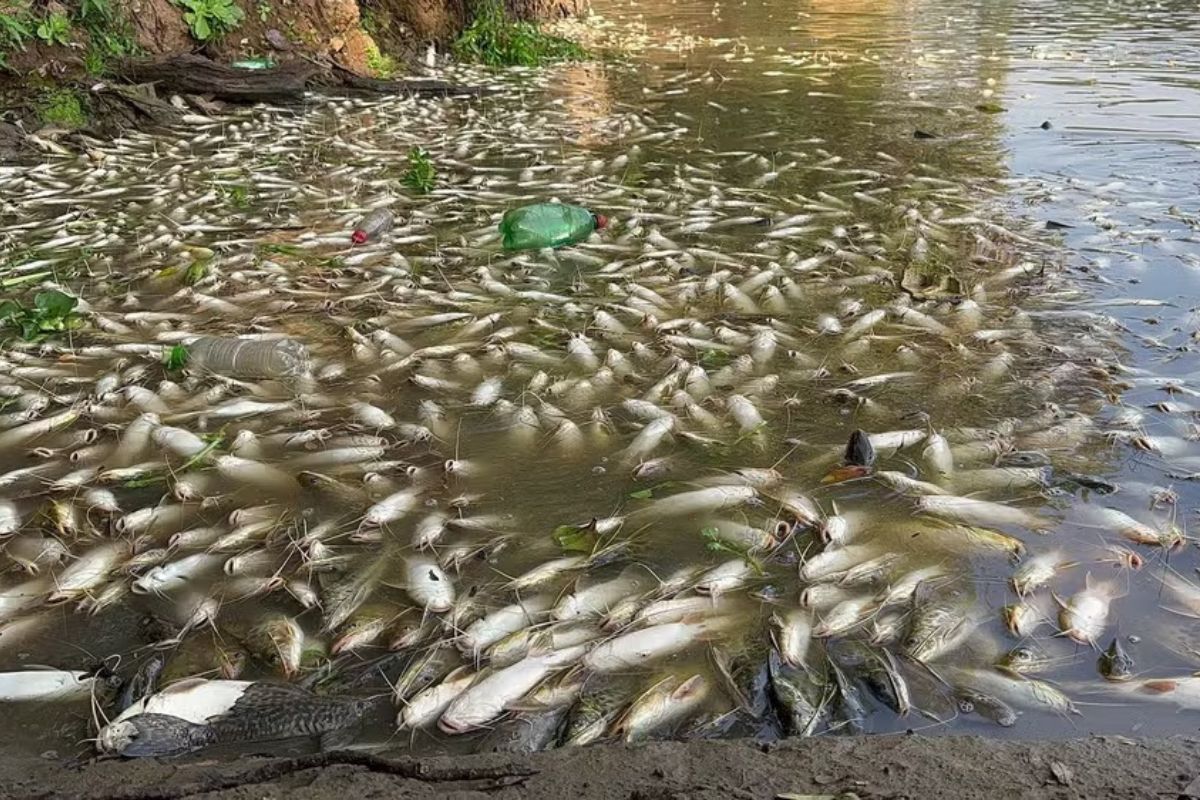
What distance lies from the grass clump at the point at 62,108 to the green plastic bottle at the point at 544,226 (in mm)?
6217

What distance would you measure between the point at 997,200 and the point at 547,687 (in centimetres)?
633

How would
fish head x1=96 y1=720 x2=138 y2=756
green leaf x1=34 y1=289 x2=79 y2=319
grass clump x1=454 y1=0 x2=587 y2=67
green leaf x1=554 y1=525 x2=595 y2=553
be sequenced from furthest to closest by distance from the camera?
grass clump x1=454 y1=0 x2=587 y2=67, green leaf x1=34 y1=289 x2=79 y2=319, green leaf x1=554 y1=525 x2=595 y2=553, fish head x1=96 y1=720 x2=138 y2=756

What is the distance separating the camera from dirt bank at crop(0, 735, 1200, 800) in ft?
7.07

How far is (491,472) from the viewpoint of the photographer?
394cm

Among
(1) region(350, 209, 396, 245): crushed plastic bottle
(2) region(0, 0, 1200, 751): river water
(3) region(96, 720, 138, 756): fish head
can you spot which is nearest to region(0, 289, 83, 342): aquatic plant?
(2) region(0, 0, 1200, 751): river water

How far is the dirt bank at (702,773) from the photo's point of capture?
2156mm

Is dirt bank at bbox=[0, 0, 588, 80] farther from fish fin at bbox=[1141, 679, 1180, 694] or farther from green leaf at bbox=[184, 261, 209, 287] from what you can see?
fish fin at bbox=[1141, 679, 1180, 694]

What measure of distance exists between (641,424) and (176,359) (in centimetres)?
251

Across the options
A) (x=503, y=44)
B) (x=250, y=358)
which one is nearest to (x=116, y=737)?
(x=250, y=358)

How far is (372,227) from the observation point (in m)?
6.92

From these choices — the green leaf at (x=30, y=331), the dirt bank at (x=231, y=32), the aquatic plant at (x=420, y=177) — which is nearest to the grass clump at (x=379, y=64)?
the dirt bank at (x=231, y=32)

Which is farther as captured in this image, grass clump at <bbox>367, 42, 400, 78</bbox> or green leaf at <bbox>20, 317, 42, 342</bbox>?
grass clump at <bbox>367, 42, 400, 78</bbox>

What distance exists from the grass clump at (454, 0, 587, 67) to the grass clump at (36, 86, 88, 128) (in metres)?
6.48

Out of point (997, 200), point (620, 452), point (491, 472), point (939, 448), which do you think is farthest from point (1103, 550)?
point (997, 200)
